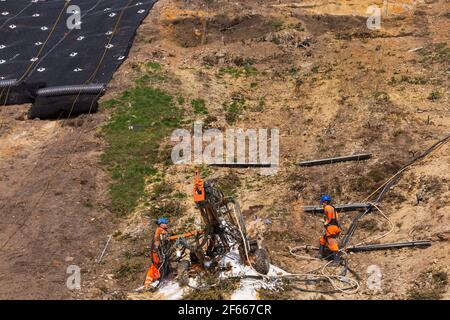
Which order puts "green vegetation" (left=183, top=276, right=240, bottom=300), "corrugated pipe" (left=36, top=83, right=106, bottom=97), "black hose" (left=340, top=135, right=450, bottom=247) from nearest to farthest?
"green vegetation" (left=183, top=276, right=240, bottom=300)
"black hose" (left=340, top=135, right=450, bottom=247)
"corrugated pipe" (left=36, top=83, right=106, bottom=97)

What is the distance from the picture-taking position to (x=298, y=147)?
1925 centimetres

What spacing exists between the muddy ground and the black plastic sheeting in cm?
55

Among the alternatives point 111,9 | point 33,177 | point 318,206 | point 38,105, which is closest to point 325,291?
point 318,206

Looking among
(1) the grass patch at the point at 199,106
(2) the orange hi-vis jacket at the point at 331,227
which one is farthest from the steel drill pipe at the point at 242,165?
(2) the orange hi-vis jacket at the point at 331,227

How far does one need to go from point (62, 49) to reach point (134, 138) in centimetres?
565

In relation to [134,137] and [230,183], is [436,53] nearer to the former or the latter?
[230,183]

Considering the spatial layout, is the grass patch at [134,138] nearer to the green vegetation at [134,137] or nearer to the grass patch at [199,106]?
the green vegetation at [134,137]

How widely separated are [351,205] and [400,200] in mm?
1203

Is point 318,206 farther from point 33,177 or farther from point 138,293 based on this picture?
point 33,177

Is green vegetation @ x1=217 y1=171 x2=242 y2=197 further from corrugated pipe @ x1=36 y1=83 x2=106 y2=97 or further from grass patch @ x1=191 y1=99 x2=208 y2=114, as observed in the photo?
corrugated pipe @ x1=36 y1=83 x2=106 y2=97

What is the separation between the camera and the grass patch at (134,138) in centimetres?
1777

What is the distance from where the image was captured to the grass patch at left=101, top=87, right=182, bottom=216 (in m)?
17.8

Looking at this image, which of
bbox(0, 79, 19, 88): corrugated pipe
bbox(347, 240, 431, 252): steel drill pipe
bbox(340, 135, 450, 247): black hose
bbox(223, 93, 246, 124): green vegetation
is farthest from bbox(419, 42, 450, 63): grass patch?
bbox(0, 79, 19, 88): corrugated pipe

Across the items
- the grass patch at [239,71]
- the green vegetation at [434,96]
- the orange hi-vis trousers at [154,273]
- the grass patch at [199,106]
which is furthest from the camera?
the grass patch at [239,71]
